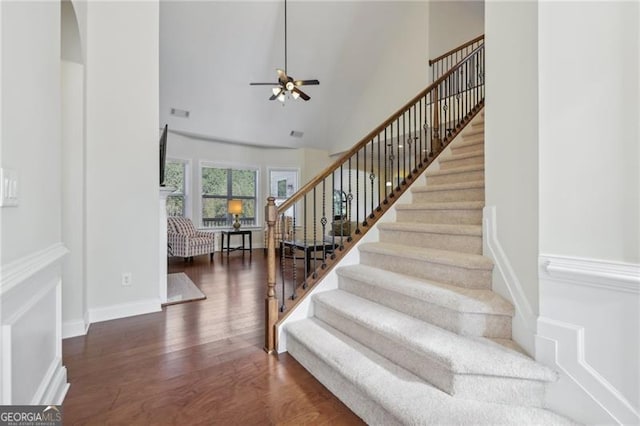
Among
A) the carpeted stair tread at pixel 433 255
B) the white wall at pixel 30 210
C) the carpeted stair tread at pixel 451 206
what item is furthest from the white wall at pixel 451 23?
the white wall at pixel 30 210

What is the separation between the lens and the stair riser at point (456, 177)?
9.68 feet

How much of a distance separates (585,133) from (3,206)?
7.22 ft

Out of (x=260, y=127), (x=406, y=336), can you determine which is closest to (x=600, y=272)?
(x=406, y=336)

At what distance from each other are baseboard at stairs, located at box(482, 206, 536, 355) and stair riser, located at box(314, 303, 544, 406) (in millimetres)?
188

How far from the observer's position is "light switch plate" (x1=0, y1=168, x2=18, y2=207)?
983mm

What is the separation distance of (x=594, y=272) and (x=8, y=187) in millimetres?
2198

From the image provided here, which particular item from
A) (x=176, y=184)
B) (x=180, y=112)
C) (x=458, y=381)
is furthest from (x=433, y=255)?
(x=176, y=184)

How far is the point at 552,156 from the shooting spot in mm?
1378

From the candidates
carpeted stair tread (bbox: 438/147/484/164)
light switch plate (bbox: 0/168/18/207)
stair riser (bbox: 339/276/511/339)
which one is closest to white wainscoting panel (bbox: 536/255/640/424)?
stair riser (bbox: 339/276/511/339)

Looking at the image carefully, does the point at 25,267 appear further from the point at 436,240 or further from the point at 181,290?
the point at 181,290

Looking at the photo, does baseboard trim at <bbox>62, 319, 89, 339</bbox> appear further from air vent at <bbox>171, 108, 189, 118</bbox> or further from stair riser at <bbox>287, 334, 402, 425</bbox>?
air vent at <bbox>171, 108, 189, 118</bbox>

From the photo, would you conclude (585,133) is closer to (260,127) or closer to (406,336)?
(406,336)

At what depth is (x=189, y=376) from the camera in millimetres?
1944

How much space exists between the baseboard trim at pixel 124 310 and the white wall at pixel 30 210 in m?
1.30
